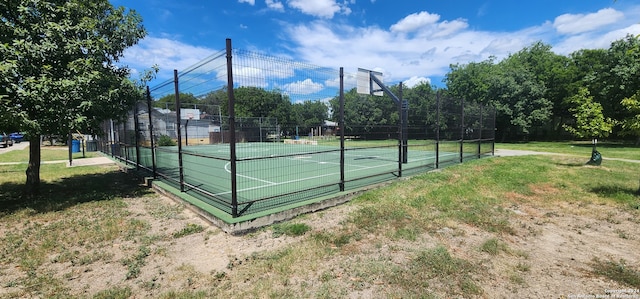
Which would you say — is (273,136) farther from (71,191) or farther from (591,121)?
(591,121)

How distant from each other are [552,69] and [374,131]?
3345 cm

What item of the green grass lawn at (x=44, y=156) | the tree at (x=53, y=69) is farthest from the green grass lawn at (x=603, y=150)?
the green grass lawn at (x=44, y=156)

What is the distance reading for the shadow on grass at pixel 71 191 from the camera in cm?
598

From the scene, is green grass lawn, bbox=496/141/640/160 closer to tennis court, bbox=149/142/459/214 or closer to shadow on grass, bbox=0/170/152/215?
tennis court, bbox=149/142/459/214

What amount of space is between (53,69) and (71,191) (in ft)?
10.9

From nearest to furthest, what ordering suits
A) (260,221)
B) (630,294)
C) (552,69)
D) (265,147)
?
(630,294) < (260,221) < (265,147) < (552,69)

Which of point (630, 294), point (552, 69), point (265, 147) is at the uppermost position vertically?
point (552, 69)

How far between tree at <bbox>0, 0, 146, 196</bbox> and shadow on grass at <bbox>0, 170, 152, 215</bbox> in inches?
29.1

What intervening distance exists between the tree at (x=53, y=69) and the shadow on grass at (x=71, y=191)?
0.74 m

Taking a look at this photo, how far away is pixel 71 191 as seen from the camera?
7.30 m

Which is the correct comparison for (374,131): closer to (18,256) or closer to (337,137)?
(337,137)

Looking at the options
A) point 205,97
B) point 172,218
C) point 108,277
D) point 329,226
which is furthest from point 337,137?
point 108,277

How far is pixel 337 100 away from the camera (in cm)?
622

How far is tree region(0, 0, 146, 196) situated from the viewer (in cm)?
491
